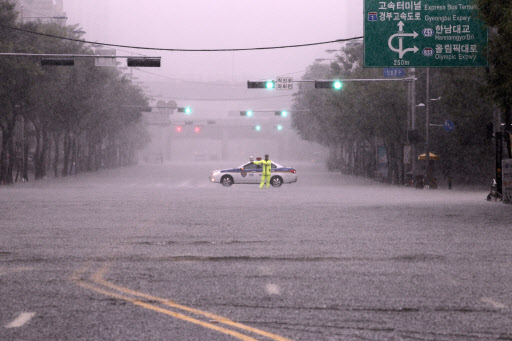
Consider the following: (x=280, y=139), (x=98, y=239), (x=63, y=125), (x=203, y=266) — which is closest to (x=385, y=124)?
(x=63, y=125)

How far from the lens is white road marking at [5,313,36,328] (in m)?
7.39

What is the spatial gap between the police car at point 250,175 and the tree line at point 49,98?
11963 mm

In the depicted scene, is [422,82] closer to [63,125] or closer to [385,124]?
[385,124]

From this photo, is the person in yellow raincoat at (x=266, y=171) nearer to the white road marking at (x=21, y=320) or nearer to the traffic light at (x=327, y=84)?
the traffic light at (x=327, y=84)

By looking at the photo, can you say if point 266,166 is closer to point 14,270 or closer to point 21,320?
point 14,270

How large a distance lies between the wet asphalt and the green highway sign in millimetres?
8549

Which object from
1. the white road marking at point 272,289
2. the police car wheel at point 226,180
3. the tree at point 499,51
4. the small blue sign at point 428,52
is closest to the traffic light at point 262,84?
the police car wheel at point 226,180

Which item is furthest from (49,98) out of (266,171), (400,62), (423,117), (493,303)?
(493,303)

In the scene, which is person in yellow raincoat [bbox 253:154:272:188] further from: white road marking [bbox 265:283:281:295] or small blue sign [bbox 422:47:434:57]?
white road marking [bbox 265:283:281:295]

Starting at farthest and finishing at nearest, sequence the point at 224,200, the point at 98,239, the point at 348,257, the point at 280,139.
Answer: the point at 280,139 < the point at 224,200 < the point at 98,239 < the point at 348,257

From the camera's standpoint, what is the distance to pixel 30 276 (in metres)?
10.5

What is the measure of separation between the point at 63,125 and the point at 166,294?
57334 mm

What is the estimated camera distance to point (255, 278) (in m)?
10.5

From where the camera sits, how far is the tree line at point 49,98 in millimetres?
47812
